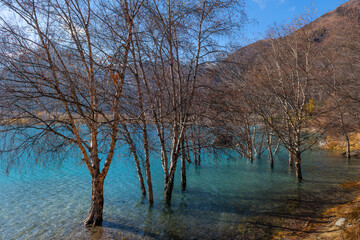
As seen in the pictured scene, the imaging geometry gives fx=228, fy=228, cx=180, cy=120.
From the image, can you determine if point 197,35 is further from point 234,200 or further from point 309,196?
point 309,196

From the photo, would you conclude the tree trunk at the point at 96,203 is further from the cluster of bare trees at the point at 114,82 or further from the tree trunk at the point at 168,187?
the tree trunk at the point at 168,187

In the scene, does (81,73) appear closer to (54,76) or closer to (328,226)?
(54,76)

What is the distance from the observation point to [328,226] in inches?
246

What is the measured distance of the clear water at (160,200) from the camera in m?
7.33

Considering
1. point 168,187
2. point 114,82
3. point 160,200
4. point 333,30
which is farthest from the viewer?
point 333,30

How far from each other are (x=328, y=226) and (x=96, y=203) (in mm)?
6728

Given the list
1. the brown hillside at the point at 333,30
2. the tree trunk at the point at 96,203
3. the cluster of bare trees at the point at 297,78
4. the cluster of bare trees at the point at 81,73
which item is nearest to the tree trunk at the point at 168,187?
the cluster of bare trees at the point at 81,73

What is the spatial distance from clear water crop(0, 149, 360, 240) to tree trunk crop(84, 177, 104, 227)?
0.31m

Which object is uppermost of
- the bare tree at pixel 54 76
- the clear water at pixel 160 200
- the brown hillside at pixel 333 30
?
the brown hillside at pixel 333 30

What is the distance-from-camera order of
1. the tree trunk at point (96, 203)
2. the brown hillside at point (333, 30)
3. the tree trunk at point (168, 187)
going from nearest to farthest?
the tree trunk at point (96, 203) → the tree trunk at point (168, 187) → the brown hillside at point (333, 30)

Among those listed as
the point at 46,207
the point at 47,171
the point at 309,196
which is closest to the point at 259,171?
the point at 309,196

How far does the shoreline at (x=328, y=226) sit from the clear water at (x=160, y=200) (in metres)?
1.30

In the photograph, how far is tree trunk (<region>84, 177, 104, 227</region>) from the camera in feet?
22.8

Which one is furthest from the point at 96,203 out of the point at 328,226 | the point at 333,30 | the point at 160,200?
the point at 333,30
